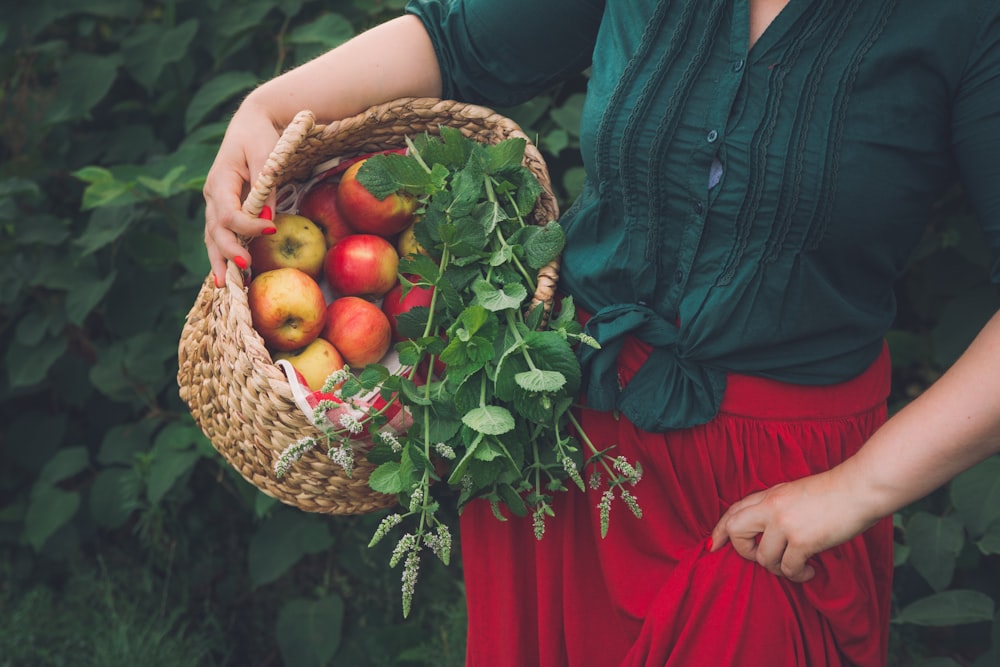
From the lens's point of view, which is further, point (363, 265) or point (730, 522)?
point (363, 265)

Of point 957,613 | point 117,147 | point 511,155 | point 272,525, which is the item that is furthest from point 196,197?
point 957,613

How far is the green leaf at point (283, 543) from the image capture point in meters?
2.16

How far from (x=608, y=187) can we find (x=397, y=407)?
1.16 ft

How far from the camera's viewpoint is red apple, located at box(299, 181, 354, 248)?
128 cm

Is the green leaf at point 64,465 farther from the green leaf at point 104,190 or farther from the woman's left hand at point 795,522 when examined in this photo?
the woman's left hand at point 795,522

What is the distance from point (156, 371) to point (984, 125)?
75.1 inches

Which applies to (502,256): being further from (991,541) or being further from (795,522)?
(991,541)

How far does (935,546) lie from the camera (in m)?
1.74

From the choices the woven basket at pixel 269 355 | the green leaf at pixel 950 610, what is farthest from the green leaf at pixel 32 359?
the green leaf at pixel 950 610

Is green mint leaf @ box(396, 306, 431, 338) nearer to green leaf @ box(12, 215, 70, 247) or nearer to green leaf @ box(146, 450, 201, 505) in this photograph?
green leaf @ box(146, 450, 201, 505)

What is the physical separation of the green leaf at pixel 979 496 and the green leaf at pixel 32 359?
2.08 meters

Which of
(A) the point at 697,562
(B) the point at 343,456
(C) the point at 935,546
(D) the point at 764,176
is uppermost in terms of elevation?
(D) the point at 764,176

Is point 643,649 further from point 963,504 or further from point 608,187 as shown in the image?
point 963,504

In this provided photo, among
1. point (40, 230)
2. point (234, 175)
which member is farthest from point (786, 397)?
point (40, 230)
